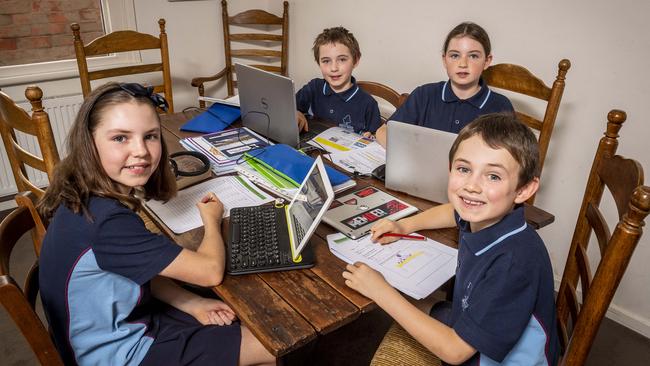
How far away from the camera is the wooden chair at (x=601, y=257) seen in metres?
0.82

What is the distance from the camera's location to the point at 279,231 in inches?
46.6

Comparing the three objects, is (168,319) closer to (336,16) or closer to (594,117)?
(594,117)

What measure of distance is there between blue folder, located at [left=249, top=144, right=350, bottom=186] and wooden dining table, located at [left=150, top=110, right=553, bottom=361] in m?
0.31

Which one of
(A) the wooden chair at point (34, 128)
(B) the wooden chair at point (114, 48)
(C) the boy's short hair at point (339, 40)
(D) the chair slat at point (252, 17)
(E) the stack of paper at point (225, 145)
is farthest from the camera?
(D) the chair slat at point (252, 17)

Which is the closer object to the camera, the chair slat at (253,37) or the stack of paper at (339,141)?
the stack of paper at (339,141)

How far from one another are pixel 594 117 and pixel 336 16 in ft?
5.54

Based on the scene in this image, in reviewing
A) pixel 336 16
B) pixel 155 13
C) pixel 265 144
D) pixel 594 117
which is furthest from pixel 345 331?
pixel 155 13

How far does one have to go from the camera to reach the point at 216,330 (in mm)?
1127

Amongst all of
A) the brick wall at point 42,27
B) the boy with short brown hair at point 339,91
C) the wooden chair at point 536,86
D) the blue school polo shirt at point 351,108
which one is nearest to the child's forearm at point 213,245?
the boy with short brown hair at point 339,91

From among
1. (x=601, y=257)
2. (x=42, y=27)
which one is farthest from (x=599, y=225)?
(x=42, y=27)

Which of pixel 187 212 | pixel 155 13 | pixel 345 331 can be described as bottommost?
pixel 345 331

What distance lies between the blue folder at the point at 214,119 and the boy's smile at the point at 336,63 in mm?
457

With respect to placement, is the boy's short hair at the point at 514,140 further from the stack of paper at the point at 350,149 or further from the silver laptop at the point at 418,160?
the stack of paper at the point at 350,149

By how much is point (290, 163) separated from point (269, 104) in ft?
1.11
